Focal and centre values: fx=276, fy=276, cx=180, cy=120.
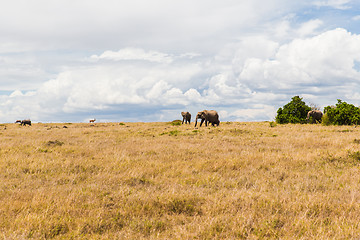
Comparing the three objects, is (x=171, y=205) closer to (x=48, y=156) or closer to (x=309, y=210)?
(x=309, y=210)

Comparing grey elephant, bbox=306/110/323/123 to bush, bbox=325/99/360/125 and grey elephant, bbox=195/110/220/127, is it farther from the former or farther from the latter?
grey elephant, bbox=195/110/220/127

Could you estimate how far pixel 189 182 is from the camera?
8.55m

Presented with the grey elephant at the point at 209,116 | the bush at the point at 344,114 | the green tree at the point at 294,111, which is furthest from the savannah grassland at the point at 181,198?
the green tree at the point at 294,111

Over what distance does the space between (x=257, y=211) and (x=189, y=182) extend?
292 centimetres

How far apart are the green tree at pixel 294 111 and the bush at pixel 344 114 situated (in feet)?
25.3

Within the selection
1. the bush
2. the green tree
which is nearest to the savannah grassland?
the bush

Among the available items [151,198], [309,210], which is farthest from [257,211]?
[151,198]

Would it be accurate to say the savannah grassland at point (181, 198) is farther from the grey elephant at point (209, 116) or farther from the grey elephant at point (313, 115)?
the grey elephant at point (313, 115)

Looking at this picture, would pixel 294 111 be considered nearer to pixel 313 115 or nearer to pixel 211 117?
pixel 313 115

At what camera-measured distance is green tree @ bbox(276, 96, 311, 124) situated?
140ft

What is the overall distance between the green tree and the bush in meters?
7.70

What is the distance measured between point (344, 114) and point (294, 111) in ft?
31.6

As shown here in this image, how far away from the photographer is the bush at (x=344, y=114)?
110 feet

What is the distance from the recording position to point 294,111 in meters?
43.2
